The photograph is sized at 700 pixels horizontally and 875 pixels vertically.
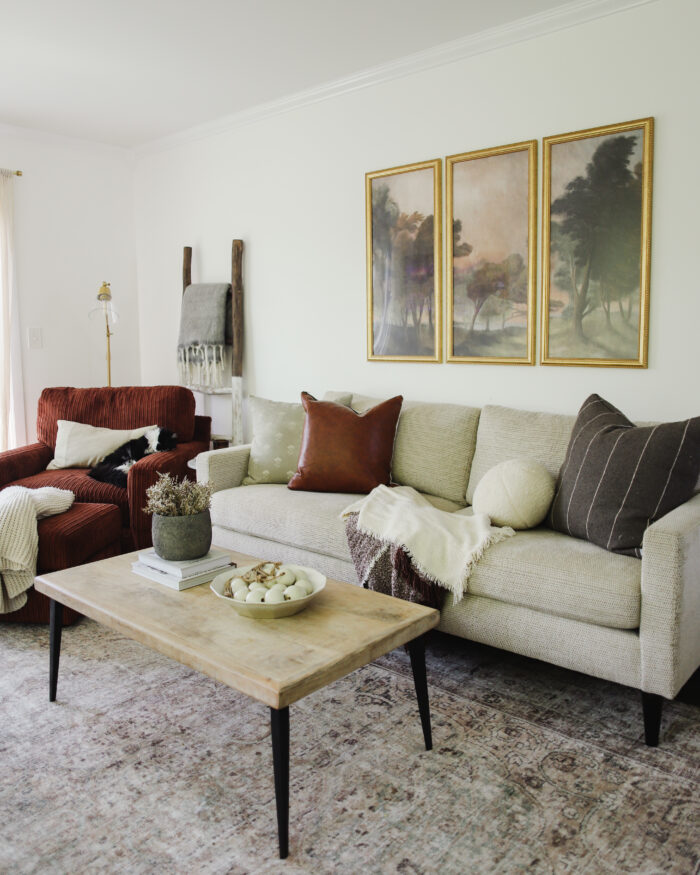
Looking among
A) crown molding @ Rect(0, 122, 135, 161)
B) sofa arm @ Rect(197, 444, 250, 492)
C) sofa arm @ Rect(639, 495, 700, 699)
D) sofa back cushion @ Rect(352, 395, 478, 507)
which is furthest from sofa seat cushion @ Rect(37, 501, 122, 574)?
crown molding @ Rect(0, 122, 135, 161)

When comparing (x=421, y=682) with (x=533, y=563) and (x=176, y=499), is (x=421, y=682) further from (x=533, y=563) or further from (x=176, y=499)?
(x=176, y=499)

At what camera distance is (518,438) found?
298 cm

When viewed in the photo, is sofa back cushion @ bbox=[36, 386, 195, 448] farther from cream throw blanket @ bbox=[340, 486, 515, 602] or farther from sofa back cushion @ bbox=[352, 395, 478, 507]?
cream throw blanket @ bbox=[340, 486, 515, 602]

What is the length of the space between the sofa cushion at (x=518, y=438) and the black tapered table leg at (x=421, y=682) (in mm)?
1050

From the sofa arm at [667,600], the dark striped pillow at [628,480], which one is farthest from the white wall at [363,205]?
the sofa arm at [667,600]

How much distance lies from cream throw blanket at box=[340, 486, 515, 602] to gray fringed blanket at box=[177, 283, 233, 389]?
202 cm

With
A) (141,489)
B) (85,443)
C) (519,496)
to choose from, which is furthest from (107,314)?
(519,496)

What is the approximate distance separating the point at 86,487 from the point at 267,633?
6.71 ft

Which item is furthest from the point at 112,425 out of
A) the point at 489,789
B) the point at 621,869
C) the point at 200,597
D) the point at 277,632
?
the point at 621,869

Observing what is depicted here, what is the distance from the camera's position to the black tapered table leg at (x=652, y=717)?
2.07m

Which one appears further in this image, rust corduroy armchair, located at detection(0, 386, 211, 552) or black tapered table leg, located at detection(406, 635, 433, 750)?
rust corduroy armchair, located at detection(0, 386, 211, 552)

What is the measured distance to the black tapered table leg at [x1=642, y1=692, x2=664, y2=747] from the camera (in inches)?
81.4

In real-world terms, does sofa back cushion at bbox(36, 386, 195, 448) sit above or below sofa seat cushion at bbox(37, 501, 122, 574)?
above

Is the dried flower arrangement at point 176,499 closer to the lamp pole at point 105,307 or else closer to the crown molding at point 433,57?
the crown molding at point 433,57
